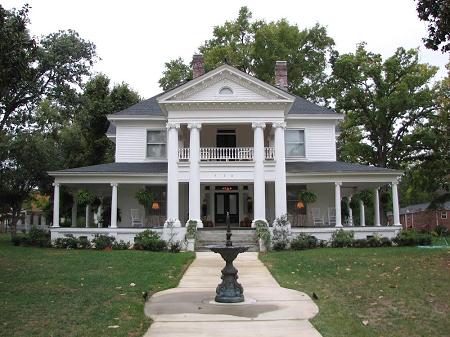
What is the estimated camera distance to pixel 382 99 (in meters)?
39.7

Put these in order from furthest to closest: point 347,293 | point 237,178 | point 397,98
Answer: point 397,98, point 237,178, point 347,293

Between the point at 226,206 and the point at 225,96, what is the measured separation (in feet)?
21.9

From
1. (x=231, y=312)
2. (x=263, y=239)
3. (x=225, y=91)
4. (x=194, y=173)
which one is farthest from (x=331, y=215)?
(x=231, y=312)

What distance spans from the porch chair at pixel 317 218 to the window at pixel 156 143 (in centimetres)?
920

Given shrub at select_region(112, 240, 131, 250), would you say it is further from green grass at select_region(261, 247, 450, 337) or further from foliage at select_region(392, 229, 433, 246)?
foliage at select_region(392, 229, 433, 246)

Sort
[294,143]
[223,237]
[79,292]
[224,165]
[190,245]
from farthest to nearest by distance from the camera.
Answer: [294,143], [224,165], [223,237], [190,245], [79,292]

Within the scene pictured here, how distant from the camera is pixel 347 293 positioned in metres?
10.9

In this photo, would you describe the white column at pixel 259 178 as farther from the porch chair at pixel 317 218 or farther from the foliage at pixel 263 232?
the porch chair at pixel 317 218

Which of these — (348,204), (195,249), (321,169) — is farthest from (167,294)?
(348,204)

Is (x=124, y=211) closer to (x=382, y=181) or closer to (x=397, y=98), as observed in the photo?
(x=382, y=181)

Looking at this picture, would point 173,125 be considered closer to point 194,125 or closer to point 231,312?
point 194,125

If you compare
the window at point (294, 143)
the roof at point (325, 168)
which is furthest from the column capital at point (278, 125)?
the window at point (294, 143)

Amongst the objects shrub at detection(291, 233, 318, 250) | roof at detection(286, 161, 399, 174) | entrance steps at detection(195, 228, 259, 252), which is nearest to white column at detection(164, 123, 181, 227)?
entrance steps at detection(195, 228, 259, 252)

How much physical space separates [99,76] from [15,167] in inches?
413
